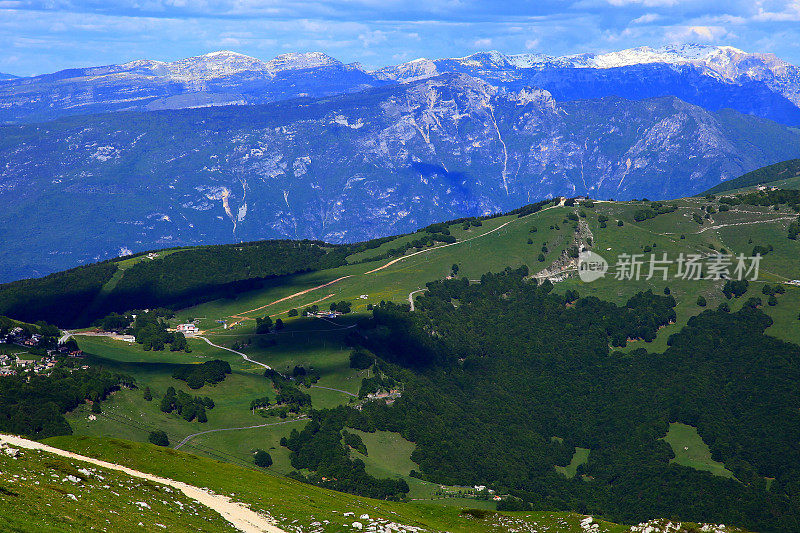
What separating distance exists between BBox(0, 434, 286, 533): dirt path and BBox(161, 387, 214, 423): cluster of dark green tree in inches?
2831

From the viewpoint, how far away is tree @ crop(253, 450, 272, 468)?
145625 mm

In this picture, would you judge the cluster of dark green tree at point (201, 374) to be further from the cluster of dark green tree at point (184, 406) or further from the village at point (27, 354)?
the village at point (27, 354)

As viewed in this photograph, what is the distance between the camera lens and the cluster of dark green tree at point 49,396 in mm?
125000

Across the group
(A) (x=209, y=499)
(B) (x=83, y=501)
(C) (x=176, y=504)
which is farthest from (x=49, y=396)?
(B) (x=83, y=501)

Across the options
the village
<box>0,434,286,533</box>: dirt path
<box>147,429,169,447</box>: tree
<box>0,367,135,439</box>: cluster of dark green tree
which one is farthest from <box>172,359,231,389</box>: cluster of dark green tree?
<box>0,434,286,533</box>: dirt path

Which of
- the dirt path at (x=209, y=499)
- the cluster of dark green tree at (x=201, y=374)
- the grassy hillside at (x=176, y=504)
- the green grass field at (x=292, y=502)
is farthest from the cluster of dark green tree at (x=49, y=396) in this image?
the dirt path at (x=209, y=499)

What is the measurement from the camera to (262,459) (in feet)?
480

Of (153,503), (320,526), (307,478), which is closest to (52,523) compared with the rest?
(153,503)

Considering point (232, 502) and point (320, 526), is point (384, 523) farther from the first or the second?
point (232, 502)

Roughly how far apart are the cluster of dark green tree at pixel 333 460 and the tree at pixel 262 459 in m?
5.69

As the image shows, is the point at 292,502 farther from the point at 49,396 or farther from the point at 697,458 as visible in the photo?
the point at 697,458

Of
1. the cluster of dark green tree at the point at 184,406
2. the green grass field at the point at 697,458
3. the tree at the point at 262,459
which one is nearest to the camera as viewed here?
the tree at the point at 262,459

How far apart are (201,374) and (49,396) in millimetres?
47620

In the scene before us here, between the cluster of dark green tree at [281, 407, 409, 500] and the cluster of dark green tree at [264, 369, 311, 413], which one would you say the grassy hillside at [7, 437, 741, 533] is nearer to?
the cluster of dark green tree at [281, 407, 409, 500]
